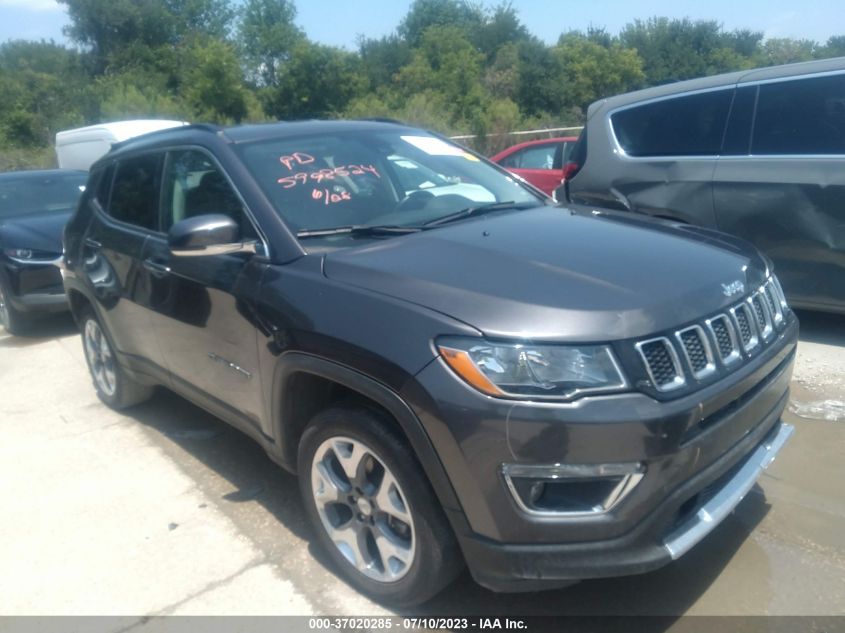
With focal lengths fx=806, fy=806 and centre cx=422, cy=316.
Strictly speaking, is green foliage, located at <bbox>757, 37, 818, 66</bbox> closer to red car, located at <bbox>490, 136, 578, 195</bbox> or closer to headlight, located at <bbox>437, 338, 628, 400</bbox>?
red car, located at <bbox>490, 136, 578, 195</bbox>

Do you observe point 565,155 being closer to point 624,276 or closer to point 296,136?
point 296,136

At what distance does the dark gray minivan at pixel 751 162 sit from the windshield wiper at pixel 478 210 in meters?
2.31

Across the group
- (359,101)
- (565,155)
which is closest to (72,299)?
(565,155)

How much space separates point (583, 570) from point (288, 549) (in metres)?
1.52

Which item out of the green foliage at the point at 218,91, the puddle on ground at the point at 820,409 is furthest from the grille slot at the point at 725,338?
the green foliage at the point at 218,91

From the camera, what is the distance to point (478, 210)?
12.0 feet

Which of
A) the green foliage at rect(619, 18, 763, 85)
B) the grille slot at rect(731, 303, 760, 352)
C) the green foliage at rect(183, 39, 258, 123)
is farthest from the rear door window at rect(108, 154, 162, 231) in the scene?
the green foliage at rect(619, 18, 763, 85)

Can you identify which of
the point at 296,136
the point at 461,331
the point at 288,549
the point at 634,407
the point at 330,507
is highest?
the point at 296,136

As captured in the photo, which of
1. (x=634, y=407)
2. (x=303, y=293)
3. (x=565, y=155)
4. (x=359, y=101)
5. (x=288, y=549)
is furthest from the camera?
(x=359, y=101)

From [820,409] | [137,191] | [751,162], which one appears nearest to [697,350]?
[820,409]

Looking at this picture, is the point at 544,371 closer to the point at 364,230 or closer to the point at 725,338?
the point at 725,338

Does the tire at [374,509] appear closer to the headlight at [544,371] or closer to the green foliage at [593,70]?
the headlight at [544,371]

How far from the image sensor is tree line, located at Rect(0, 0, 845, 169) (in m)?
37.5

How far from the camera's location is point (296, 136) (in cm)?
388
